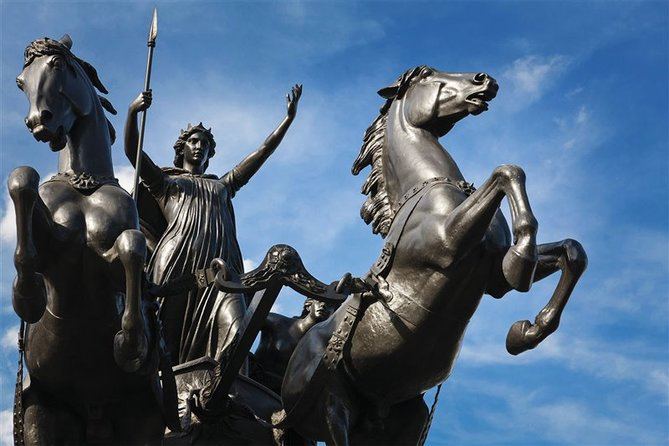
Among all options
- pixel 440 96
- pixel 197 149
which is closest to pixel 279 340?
pixel 197 149

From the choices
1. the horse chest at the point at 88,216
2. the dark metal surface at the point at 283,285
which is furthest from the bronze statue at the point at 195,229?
the horse chest at the point at 88,216

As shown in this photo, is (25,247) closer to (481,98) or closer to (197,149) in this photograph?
(481,98)

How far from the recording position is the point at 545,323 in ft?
23.4

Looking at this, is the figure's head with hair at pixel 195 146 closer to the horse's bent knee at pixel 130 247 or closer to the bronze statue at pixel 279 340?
the bronze statue at pixel 279 340

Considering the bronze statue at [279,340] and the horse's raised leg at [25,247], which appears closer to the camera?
the horse's raised leg at [25,247]

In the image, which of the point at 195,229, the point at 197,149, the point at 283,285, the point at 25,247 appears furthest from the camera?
the point at 197,149

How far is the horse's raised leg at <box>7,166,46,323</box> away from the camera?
6676 millimetres

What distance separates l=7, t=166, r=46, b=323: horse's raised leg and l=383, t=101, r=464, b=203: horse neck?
2979 millimetres

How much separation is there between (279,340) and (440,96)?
3282 millimetres

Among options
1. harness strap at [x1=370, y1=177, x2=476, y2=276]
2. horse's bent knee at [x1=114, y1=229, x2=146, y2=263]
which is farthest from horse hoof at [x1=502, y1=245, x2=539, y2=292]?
horse's bent knee at [x1=114, y1=229, x2=146, y2=263]

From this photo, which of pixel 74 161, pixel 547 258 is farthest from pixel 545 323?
pixel 74 161

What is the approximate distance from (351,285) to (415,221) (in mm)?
688

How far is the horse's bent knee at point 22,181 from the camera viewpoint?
667 centimetres

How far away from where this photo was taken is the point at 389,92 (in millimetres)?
9078
